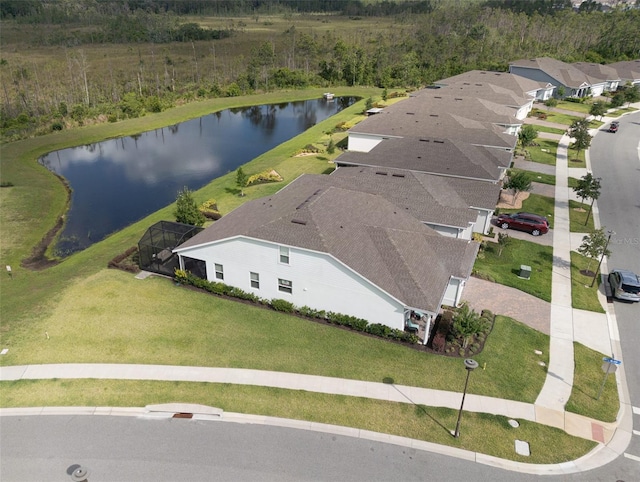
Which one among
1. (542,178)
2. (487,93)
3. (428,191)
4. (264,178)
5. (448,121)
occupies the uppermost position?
(487,93)

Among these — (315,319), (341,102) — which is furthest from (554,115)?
(315,319)

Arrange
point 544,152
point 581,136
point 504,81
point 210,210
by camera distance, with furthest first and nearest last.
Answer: point 504,81 → point 544,152 → point 581,136 → point 210,210

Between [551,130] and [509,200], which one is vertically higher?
[551,130]

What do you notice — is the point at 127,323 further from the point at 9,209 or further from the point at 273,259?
the point at 9,209

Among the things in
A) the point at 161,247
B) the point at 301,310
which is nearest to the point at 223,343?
the point at 301,310

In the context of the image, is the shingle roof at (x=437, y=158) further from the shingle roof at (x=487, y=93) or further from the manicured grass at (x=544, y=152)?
the shingle roof at (x=487, y=93)

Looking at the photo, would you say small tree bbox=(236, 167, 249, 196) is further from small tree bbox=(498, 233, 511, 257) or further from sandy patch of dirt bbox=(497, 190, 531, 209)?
sandy patch of dirt bbox=(497, 190, 531, 209)

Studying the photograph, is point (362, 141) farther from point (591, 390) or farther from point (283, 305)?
point (591, 390)
